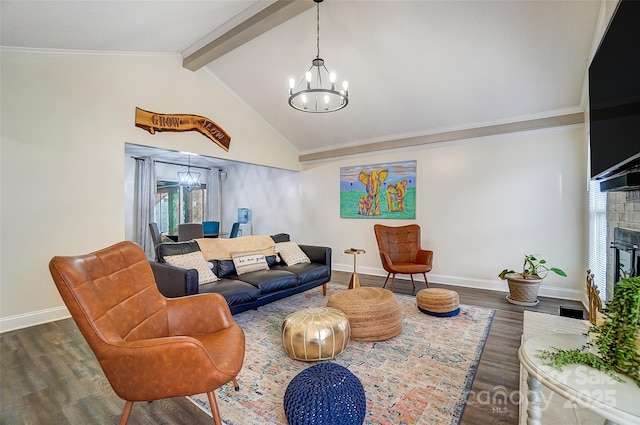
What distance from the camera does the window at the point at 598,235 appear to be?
3.08 metres

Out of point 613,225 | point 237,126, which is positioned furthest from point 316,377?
point 237,126

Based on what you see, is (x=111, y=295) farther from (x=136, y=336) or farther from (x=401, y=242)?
(x=401, y=242)

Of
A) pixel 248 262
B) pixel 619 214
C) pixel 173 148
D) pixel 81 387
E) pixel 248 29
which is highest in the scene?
pixel 248 29

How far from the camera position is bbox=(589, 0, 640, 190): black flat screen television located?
1212 millimetres

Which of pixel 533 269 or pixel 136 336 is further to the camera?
pixel 533 269

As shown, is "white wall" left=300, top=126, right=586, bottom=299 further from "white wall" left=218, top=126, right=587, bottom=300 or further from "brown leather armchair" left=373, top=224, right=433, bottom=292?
"brown leather armchair" left=373, top=224, right=433, bottom=292

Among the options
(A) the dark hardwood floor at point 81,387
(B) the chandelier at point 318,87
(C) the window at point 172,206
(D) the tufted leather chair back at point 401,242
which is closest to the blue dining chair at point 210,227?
(C) the window at point 172,206

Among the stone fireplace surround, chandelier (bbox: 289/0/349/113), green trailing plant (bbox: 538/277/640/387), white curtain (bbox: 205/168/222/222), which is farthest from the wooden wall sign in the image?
the stone fireplace surround

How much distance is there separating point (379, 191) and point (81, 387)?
4910 millimetres

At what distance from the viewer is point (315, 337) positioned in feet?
7.52

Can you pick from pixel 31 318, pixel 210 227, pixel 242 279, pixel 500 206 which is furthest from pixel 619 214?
pixel 210 227

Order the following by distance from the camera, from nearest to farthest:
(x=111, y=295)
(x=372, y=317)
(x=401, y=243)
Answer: (x=111, y=295), (x=372, y=317), (x=401, y=243)

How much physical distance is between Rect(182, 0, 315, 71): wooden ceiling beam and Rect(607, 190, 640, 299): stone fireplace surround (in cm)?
334

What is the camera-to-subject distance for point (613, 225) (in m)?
2.60
